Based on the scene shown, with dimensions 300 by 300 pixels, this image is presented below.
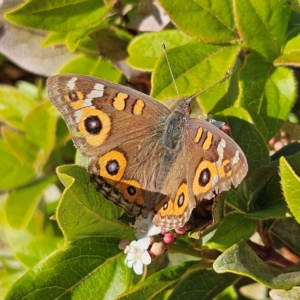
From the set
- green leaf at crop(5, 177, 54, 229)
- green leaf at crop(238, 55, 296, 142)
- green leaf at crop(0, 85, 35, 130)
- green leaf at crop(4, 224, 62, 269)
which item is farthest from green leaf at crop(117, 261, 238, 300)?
green leaf at crop(0, 85, 35, 130)

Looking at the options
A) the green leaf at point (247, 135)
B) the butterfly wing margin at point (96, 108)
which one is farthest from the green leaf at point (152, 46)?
the green leaf at point (247, 135)

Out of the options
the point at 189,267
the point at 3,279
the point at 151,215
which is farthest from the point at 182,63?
the point at 3,279

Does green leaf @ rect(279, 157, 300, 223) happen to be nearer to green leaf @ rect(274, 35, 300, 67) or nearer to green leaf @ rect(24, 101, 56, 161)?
green leaf @ rect(274, 35, 300, 67)

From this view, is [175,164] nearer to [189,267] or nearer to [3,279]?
[189,267]

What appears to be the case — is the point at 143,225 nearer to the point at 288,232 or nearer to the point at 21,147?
the point at 288,232

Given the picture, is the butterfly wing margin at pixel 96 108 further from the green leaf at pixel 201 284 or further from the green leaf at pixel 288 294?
the green leaf at pixel 288 294

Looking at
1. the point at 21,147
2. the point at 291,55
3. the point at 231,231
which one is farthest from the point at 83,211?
the point at 21,147

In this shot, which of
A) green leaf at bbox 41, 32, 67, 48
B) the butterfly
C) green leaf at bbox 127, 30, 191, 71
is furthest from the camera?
green leaf at bbox 41, 32, 67, 48
